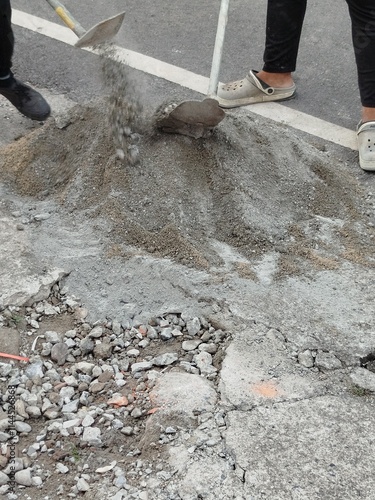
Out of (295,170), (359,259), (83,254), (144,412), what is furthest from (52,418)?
(295,170)

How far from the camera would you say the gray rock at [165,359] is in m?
2.90

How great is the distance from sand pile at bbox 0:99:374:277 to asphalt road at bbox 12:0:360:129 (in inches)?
38.6

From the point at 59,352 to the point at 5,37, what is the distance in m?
2.06

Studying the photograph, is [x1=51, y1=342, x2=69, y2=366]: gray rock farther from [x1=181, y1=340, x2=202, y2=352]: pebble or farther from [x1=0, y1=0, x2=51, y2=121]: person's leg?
[x1=0, y1=0, x2=51, y2=121]: person's leg

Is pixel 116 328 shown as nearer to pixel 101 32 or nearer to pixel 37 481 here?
pixel 37 481

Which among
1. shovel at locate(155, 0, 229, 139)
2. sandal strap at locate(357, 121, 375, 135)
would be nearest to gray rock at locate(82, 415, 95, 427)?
shovel at locate(155, 0, 229, 139)

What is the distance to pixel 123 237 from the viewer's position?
351cm

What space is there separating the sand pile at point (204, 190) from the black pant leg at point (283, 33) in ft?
2.90

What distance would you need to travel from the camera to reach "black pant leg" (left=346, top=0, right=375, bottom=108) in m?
4.24

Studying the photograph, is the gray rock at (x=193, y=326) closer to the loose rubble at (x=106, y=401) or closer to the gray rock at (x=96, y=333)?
the loose rubble at (x=106, y=401)

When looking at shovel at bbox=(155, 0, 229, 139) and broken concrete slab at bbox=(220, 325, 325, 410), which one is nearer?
broken concrete slab at bbox=(220, 325, 325, 410)

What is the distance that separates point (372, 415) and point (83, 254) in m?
1.43

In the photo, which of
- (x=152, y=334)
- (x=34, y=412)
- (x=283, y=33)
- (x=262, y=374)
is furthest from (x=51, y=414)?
(x=283, y=33)

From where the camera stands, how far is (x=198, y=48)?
5715mm
